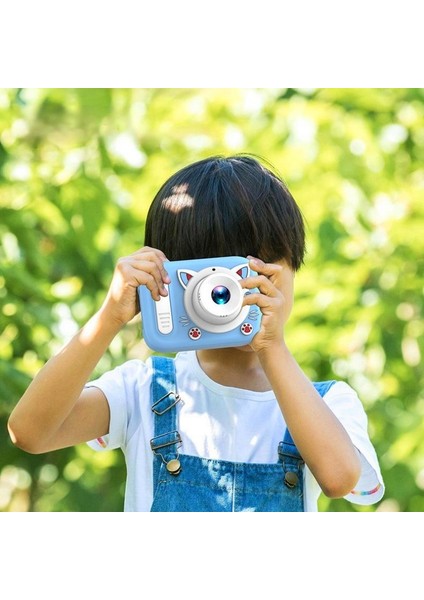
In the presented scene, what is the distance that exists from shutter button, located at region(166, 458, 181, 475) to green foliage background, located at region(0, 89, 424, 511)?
0.80 m

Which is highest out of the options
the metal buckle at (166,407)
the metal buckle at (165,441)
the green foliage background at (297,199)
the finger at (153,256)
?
the green foliage background at (297,199)

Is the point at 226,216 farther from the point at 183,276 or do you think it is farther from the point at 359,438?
the point at 359,438

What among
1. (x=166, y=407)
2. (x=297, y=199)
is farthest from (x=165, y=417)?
(x=297, y=199)

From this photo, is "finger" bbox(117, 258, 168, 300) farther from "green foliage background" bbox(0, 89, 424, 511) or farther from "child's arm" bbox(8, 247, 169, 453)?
"green foliage background" bbox(0, 89, 424, 511)

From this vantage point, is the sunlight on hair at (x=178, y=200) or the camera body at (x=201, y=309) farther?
the sunlight on hair at (x=178, y=200)

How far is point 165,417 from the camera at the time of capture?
1.05m

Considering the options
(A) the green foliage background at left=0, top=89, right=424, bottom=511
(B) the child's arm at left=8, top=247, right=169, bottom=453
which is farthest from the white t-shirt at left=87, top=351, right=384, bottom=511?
(A) the green foliage background at left=0, top=89, right=424, bottom=511

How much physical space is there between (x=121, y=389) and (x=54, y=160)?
898 mm

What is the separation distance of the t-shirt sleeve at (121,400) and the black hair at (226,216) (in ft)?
0.49

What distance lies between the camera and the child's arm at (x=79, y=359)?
94 centimetres

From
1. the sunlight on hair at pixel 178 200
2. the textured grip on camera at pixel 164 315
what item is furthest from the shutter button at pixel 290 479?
the sunlight on hair at pixel 178 200

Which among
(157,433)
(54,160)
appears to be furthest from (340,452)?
(54,160)

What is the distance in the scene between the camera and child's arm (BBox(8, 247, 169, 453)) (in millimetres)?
942

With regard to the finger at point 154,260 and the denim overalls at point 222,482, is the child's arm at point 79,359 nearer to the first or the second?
the finger at point 154,260
